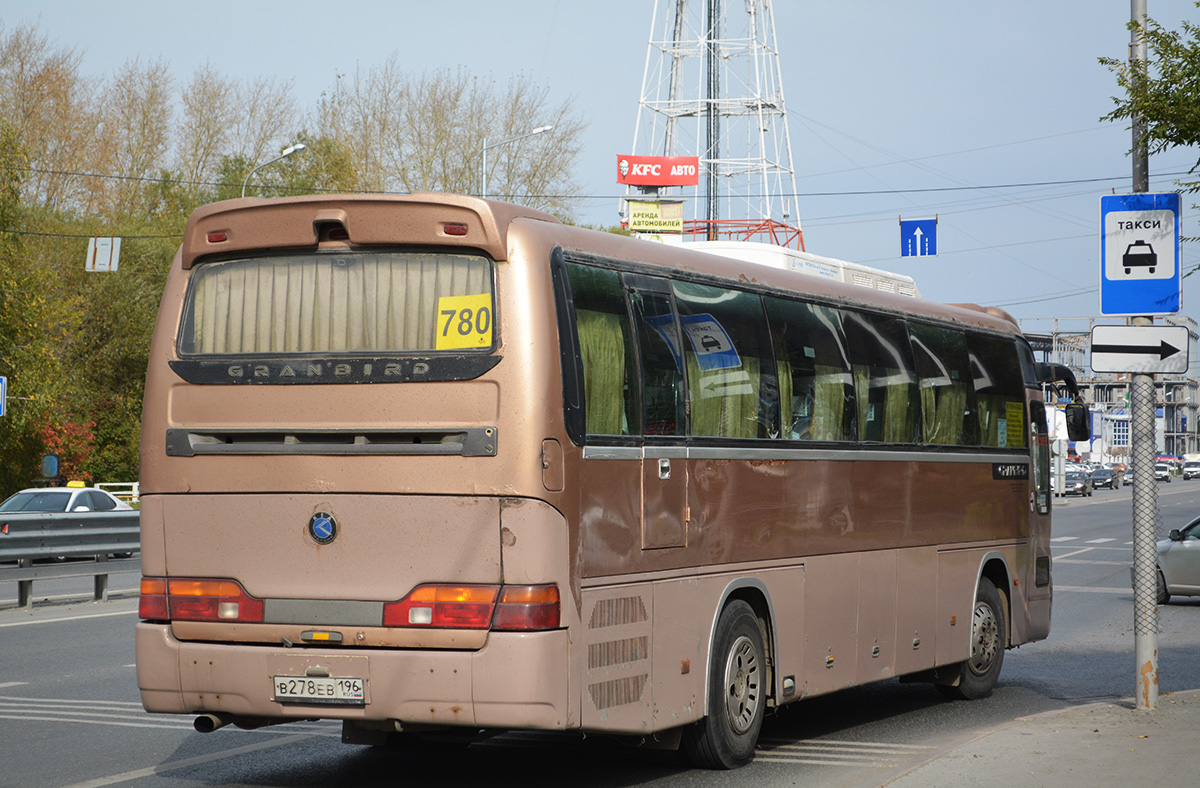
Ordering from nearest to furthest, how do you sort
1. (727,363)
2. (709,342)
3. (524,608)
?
1. (524,608)
2. (709,342)
3. (727,363)

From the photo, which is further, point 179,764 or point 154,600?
point 179,764

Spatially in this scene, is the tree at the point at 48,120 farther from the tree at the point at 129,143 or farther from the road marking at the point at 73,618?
the road marking at the point at 73,618

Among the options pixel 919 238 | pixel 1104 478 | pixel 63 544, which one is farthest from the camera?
pixel 1104 478

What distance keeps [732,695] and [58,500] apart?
77.6ft

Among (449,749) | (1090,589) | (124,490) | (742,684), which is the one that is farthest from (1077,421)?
(124,490)

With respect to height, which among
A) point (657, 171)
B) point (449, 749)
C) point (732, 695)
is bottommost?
point (449, 749)

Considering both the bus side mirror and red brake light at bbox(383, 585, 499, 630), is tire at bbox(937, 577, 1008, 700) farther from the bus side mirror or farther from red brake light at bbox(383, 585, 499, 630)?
red brake light at bbox(383, 585, 499, 630)

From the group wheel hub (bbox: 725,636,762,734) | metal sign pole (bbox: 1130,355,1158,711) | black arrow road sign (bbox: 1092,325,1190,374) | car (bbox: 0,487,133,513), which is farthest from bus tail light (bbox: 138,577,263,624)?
car (bbox: 0,487,133,513)

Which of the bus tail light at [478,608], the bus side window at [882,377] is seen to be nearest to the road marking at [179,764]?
the bus tail light at [478,608]

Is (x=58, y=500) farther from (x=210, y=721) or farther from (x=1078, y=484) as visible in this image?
(x=1078, y=484)

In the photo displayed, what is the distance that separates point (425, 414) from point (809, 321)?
11.6 ft

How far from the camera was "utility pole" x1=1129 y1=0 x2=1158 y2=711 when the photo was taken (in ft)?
32.5

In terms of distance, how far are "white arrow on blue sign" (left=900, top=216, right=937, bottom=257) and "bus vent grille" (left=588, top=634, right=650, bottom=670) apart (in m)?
32.6

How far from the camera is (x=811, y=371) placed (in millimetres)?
9523
